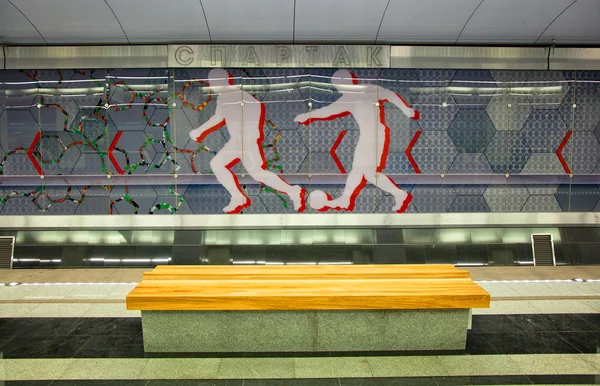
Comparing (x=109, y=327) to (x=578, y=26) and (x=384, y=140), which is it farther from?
(x=578, y=26)

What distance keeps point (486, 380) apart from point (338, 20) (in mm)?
4287

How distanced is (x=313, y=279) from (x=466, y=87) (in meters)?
4.02

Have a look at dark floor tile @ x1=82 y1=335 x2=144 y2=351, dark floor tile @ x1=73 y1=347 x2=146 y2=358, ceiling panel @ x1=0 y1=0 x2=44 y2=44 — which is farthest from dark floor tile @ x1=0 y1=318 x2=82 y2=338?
ceiling panel @ x1=0 y1=0 x2=44 y2=44

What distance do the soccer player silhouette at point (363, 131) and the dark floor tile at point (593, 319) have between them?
2607 millimetres

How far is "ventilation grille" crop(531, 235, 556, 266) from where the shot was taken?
5.74 m

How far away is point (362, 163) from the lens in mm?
5906

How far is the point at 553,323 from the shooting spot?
12.0 feet

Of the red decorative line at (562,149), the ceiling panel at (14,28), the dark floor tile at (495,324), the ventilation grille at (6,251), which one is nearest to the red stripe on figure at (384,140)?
the red decorative line at (562,149)

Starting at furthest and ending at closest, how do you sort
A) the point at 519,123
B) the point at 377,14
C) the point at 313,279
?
the point at 519,123, the point at 377,14, the point at 313,279

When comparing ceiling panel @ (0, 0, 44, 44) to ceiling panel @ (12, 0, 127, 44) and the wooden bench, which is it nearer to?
ceiling panel @ (12, 0, 127, 44)

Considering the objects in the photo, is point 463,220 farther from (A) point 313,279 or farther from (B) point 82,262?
(B) point 82,262

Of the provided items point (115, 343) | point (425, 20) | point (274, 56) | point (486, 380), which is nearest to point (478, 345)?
point (486, 380)

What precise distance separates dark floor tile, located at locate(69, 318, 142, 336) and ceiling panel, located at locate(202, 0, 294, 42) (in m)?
3.64

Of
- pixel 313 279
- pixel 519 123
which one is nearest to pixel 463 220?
pixel 519 123
